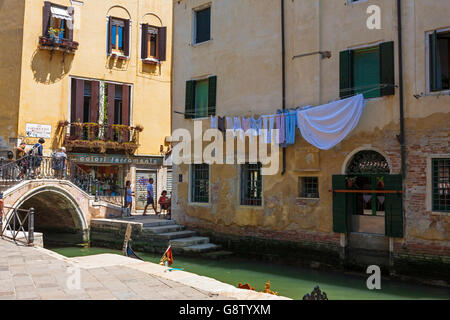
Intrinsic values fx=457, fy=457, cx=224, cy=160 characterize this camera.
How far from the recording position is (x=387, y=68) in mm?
11133

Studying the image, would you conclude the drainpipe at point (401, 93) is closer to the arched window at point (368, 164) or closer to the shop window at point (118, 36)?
the arched window at point (368, 164)

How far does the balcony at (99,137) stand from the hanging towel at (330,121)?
10.8 metres

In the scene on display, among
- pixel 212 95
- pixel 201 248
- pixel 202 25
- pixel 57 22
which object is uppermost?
pixel 57 22

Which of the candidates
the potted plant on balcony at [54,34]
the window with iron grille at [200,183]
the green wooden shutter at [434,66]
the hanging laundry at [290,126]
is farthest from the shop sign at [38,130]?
the green wooden shutter at [434,66]

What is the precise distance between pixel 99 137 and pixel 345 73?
1224 centimetres

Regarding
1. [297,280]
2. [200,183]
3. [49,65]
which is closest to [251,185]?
[200,183]

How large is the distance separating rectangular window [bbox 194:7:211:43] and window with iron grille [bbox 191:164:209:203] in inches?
175

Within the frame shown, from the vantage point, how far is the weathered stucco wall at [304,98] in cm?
1056

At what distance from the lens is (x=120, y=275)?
7.70 m

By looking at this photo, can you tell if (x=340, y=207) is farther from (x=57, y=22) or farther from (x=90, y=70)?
(x=57, y=22)

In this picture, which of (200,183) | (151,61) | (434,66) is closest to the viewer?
(434,66)

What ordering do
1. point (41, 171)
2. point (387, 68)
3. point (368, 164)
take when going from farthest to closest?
point (41, 171), point (368, 164), point (387, 68)

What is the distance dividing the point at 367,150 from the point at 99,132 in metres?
12.8
